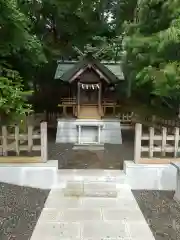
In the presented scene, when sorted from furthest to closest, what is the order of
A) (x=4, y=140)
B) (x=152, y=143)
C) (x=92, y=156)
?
(x=92, y=156) < (x=152, y=143) < (x=4, y=140)

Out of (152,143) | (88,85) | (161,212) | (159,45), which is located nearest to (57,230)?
(161,212)

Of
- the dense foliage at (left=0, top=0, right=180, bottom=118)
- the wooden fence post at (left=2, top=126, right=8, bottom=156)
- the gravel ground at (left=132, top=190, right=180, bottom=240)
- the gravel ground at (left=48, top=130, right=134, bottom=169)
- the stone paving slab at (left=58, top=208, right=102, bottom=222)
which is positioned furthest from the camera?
the gravel ground at (left=48, top=130, right=134, bottom=169)

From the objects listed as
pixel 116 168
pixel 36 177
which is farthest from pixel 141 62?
pixel 36 177

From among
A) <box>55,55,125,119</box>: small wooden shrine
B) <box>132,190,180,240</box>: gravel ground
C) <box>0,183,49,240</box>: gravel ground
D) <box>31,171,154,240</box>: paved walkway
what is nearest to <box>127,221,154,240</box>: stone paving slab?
<box>31,171,154,240</box>: paved walkway

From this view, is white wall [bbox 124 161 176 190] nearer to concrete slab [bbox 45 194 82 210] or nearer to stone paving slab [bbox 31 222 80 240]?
concrete slab [bbox 45 194 82 210]

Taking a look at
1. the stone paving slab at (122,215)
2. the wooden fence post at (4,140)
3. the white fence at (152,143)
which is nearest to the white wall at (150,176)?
the white fence at (152,143)

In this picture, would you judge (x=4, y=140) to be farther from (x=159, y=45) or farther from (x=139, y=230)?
(x=159, y=45)

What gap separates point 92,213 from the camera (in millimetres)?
5641

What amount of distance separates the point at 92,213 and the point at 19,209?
1.52 m

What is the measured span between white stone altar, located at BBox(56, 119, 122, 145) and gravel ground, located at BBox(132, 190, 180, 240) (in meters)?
6.40

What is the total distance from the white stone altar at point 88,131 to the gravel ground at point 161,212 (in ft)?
21.0

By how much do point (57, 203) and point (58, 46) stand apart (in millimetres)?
12365

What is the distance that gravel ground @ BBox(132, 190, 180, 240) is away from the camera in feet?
16.1

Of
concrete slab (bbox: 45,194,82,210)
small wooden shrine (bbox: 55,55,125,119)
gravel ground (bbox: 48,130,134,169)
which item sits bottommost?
concrete slab (bbox: 45,194,82,210)
